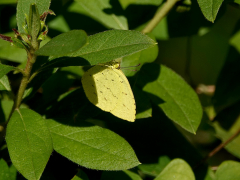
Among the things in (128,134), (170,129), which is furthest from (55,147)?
(170,129)

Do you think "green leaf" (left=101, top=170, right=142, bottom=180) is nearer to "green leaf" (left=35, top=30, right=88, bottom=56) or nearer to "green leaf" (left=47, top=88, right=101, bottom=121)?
"green leaf" (left=47, top=88, right=101, bottom=121)

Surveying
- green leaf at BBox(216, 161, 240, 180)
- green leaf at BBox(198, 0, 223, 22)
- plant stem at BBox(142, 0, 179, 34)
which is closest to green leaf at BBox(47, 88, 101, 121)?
plant stem at BBox(142, 0, 179, 34)

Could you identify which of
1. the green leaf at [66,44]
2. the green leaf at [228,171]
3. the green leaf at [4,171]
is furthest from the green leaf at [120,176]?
the green leaf at [66,44]

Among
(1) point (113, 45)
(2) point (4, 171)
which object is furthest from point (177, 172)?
(2) point (4, 171)

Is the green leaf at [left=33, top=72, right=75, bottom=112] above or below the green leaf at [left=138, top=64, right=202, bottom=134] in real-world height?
below

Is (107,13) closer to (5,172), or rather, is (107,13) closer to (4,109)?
(4,109)

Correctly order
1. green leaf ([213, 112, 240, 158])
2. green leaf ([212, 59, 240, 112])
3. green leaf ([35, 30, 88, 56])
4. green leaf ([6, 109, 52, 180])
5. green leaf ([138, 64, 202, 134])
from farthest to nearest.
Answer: green leaf ([213, 112, 240, 158])
green leaf ([212, 59, 240, 112])
green leaf ([138, 64, 202, 134])
green leaf ([6, 109, 52, 180])
green leaf ([35, 30, 88, 56])

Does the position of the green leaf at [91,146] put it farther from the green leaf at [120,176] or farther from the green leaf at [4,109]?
the green leaf at [4,109]
